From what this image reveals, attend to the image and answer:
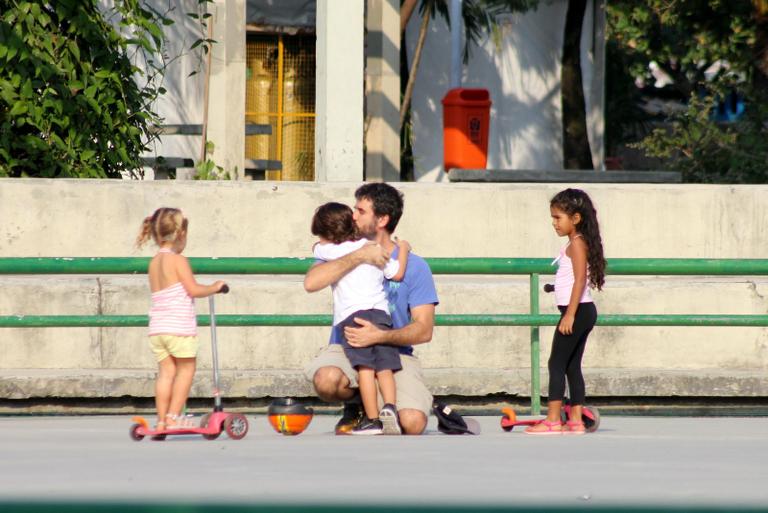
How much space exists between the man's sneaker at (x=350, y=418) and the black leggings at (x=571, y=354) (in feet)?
2.98

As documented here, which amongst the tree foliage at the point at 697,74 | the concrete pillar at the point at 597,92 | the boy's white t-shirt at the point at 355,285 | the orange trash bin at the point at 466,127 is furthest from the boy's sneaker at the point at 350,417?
the concrete pillar at the point at 597,92

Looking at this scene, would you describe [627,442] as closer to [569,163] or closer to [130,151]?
[130,151]

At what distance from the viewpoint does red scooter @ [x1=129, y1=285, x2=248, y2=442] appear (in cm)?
665

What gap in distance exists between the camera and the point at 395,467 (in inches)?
220

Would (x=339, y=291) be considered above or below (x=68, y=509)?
above

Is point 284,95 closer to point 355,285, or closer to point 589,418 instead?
point 589,418

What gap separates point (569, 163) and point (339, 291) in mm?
14419

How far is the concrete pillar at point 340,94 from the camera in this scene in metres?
11.4

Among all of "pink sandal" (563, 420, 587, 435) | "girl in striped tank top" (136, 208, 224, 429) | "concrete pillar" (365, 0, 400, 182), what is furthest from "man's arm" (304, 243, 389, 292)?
"concrete pillar" (365, 0, 400, 182)

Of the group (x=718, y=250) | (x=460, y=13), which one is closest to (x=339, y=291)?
(x=718, y=250)

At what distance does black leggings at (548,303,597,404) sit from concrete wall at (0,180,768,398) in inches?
74.6

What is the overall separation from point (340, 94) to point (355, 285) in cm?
480

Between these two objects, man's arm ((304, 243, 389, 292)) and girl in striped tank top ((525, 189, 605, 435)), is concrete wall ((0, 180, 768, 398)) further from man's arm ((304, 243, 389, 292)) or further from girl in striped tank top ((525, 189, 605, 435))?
man's arm ((304, 243, 389, 292))

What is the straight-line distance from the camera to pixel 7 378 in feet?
29.9
